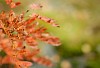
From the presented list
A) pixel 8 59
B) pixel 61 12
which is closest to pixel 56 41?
pixel 8 59

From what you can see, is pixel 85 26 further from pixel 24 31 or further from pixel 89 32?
pixel 24 31

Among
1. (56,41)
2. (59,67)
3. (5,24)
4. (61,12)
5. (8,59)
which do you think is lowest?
(59,67)

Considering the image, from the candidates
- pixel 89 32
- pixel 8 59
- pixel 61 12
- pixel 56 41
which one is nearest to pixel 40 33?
pixel 56 41

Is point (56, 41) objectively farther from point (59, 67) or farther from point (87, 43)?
point (87, 43)

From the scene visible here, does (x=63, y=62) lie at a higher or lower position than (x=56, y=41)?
lower

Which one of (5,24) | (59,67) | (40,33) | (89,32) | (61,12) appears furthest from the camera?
(61,12)

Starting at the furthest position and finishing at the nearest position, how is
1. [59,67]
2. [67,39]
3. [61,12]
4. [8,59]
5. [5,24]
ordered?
[61,12], [67,39], [59,67], [8,59], [5,24]

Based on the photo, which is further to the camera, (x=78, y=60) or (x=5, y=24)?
(x=78, y=60)
